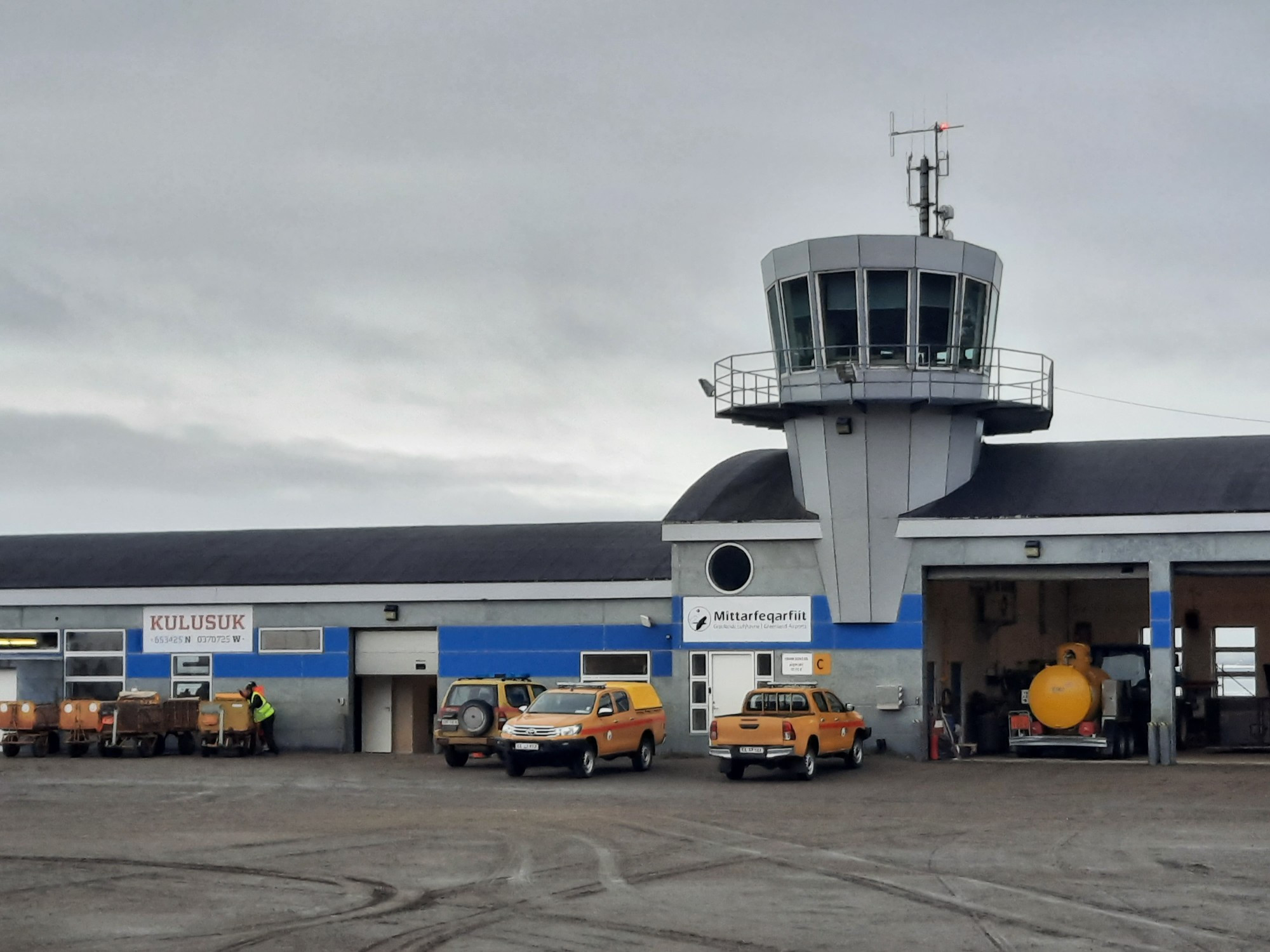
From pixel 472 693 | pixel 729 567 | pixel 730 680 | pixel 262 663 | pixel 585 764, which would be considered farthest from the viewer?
pixel 262 663

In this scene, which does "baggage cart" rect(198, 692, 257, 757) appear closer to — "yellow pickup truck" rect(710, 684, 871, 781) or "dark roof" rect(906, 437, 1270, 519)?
"yellow pickup truck" rect(710, 684, 871, 781)

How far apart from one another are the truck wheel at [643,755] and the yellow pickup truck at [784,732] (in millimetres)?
1941

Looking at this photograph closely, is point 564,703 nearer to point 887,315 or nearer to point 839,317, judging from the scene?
point 839,317

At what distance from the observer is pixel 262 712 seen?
124 feet

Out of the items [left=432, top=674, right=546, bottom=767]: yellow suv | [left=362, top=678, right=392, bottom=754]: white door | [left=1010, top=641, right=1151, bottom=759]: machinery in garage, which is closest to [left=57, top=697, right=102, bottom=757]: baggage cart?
[left=362, top=678, right=392, bottom=754]: white door

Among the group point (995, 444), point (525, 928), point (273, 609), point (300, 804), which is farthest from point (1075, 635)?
point (525, 928)

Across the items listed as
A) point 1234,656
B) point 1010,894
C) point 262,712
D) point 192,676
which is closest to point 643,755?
point 262,712

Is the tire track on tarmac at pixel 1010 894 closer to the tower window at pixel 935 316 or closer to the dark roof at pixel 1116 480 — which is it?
the dark roof at pixel 1116 480

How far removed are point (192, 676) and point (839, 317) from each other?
18.0 m

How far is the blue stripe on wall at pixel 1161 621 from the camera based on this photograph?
32781 mm

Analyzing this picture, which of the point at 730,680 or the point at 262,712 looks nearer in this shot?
the point at 730,680

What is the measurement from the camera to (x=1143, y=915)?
14641 mm

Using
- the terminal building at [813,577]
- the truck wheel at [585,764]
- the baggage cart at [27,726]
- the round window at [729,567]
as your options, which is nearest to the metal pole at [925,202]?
the terminal building at [813,577]

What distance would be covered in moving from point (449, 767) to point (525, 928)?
19799 mm
